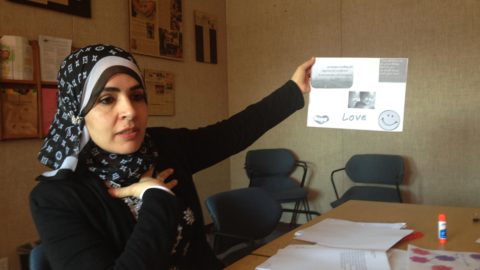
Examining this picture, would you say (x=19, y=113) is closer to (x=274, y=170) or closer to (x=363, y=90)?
(x=363, y=90)

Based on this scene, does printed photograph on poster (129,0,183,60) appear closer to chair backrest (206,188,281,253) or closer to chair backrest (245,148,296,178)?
chair backrest (245,148,296,178)

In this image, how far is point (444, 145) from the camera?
3998mm

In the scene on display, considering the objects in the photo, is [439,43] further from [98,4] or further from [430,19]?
[98,4]

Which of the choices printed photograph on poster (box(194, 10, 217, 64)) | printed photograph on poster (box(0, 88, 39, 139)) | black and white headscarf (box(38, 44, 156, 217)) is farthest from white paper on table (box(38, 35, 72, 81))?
black and white headscarf (box(38, 44, 156, 217))

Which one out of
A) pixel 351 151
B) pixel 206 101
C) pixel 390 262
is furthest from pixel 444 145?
pixel 390 262

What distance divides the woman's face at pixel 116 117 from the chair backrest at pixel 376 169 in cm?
324

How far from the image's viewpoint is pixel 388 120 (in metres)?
1.82

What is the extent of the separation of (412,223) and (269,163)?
9.00ft

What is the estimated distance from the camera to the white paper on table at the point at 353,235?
1.49 m

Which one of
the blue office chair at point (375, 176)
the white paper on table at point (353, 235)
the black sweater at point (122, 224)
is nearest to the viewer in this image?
the black sweater at point (122, 224)

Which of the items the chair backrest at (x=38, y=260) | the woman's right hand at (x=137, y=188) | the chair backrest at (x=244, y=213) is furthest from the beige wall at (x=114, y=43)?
the woman's right hand at (x=137, y=188)

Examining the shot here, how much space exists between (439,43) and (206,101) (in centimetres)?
253

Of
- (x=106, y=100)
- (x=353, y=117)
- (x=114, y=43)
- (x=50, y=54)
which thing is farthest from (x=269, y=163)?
(x=106, y=100)

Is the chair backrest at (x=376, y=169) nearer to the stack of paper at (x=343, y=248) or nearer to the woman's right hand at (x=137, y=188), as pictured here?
the stack of paper at (x=343, y=248)
